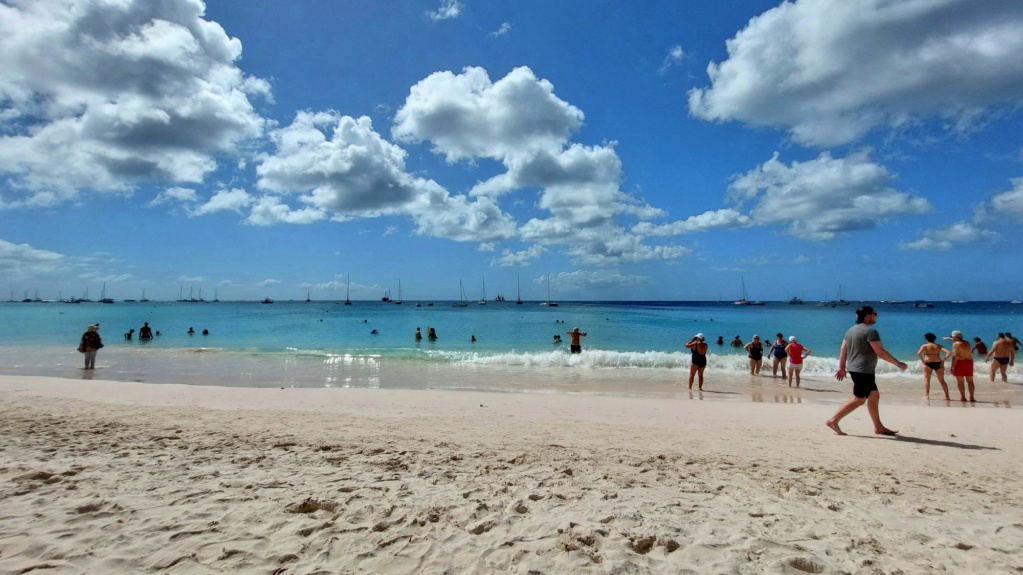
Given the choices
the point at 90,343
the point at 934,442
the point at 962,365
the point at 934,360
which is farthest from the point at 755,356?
the point at 90,343

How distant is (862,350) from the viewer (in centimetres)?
742

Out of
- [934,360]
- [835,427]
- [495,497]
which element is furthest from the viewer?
[934,360]

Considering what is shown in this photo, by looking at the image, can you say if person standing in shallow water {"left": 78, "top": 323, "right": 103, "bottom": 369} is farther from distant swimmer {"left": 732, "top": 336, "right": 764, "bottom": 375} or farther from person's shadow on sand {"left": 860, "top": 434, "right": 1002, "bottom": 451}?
distant swimmer {"left": 732, "top": 336, "right": 764, "bottom": 375}

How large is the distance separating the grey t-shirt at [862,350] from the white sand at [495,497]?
3.81 ft

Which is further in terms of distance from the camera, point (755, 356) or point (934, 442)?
point (755, 356)

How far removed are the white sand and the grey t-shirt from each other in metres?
1.16

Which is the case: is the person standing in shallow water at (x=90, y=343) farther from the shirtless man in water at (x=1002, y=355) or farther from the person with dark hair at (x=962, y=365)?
the shirtless man in water at (x=1002, y=355)

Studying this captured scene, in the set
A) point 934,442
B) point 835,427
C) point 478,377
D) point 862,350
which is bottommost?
point 478,377

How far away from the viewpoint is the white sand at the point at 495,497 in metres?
3.57

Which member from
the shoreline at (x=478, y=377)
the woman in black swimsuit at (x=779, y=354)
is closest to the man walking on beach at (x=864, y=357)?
the shoreline at (x=478, y=377)

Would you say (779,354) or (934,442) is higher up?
(779,354)

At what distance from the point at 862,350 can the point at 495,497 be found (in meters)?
6.35

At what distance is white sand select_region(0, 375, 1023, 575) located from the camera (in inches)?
140

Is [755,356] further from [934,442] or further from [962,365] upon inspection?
[934,442]
